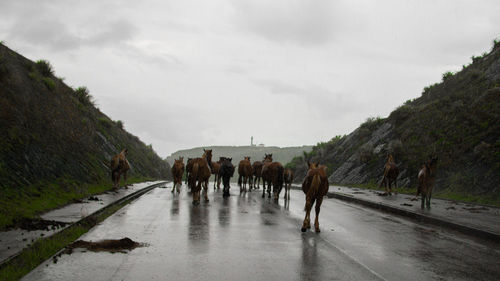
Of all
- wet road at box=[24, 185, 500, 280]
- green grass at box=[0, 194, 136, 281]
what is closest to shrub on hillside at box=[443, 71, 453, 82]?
wet road at box=[24, 185, 500, 280]

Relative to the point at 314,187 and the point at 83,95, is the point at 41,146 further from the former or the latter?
the point at 83,95

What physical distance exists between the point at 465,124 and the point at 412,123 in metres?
7.82

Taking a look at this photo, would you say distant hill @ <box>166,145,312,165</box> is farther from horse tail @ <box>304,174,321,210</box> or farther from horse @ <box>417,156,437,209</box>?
horse tail @ <box>304,174,321,210</box>

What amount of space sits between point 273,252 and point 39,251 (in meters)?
4.16

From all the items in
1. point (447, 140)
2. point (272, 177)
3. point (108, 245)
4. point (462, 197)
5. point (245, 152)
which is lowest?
point (108, 245)

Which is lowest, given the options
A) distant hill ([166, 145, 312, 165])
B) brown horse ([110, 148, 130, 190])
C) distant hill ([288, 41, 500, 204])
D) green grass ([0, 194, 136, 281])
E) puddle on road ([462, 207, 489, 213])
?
green grass ([0, 194, 136, 281])

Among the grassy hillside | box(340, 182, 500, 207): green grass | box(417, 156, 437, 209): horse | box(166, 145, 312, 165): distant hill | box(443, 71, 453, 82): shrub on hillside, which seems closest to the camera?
the grassy hillside

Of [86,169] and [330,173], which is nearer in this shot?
[86,169]

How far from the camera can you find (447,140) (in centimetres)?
2756

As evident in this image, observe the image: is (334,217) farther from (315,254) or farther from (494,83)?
(494,83)

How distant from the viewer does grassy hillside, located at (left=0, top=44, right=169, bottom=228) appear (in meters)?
13.3

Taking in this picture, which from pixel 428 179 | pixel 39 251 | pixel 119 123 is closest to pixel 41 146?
pixel 39 251

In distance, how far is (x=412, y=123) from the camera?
35.5 metres

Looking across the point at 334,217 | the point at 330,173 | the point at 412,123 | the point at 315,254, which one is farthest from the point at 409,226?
the point at 330,173
